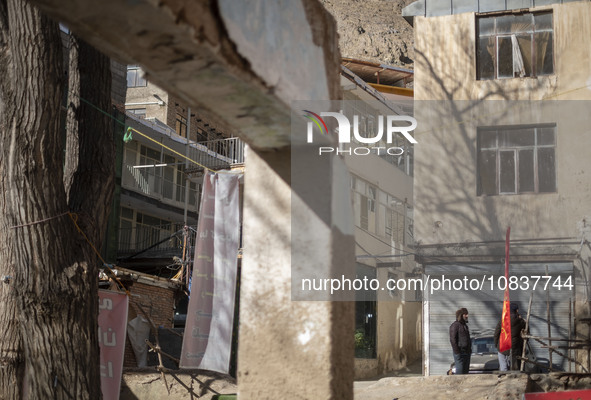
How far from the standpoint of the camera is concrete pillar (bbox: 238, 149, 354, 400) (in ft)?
15.6

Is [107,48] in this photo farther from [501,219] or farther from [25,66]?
[501,219]

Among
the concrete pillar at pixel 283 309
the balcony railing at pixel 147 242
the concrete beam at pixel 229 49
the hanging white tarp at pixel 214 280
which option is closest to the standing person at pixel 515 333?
the hanging white tarp at pixel 214 280

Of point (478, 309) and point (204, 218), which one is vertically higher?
point (204, 218)

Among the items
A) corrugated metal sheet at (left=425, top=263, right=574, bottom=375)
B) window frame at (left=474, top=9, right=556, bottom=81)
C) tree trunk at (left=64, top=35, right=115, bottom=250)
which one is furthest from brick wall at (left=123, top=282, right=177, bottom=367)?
tree trunk at (left=64, top=35, right=115, bottom=250)

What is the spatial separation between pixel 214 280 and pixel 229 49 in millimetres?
9402

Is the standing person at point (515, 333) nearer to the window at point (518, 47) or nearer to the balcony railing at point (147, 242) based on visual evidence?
the window at point (518, 47)

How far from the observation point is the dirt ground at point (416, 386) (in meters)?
10.4

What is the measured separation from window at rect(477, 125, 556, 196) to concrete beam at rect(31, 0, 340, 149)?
12.9 meters

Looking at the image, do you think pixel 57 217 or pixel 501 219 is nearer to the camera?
pixel 57 217

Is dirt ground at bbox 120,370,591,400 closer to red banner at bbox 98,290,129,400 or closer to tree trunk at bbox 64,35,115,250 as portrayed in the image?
red banner at bbox 98,290,129,400

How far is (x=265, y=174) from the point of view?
517 centimetres

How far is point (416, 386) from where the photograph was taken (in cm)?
1100

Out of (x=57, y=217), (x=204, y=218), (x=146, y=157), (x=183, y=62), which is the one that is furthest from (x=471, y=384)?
(x=146, y=157)

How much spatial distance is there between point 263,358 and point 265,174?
1211 millimetres
